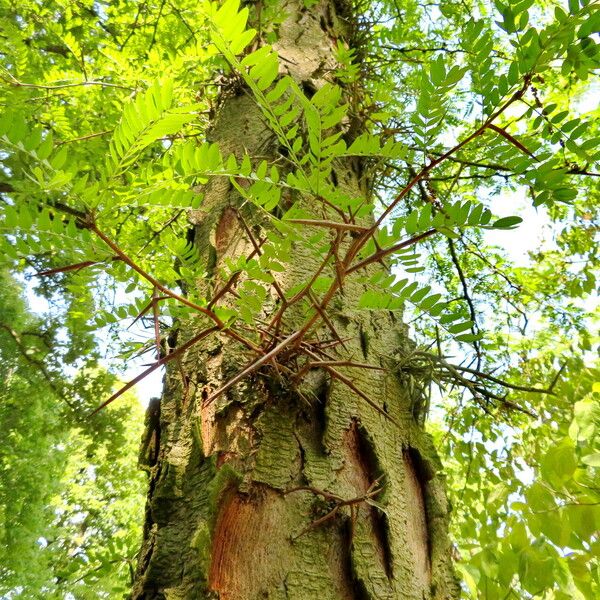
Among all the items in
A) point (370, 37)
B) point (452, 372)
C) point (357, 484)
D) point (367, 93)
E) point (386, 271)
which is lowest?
point (357, 484)

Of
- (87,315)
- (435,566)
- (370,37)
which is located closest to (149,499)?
(87,315)

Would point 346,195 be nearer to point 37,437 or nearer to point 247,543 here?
point 247,543

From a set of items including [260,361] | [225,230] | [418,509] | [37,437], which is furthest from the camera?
[37,437]

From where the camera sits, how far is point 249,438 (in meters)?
0.92

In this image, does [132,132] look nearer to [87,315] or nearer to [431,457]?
[87,315]

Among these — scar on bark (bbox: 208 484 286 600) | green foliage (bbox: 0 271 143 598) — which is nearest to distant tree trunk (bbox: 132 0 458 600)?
scar on bark (bbox: 208 484 286 600)

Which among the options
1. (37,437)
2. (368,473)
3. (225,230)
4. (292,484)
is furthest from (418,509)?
(37,437)

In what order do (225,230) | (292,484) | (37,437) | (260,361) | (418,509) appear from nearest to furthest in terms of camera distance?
(260,361) < (292,484) < (418,509) < (225,230) < (37,437)

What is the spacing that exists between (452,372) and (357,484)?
1.05ft

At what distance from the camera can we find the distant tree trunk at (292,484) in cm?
82

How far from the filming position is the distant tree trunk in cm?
82

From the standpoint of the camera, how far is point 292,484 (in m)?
0.89

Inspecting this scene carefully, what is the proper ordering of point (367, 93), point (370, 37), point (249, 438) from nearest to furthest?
point (249, 438) < point (367, 93) < point (370, 37)

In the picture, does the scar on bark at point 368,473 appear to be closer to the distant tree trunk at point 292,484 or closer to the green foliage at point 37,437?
the distant tree trunk at point 292,484
